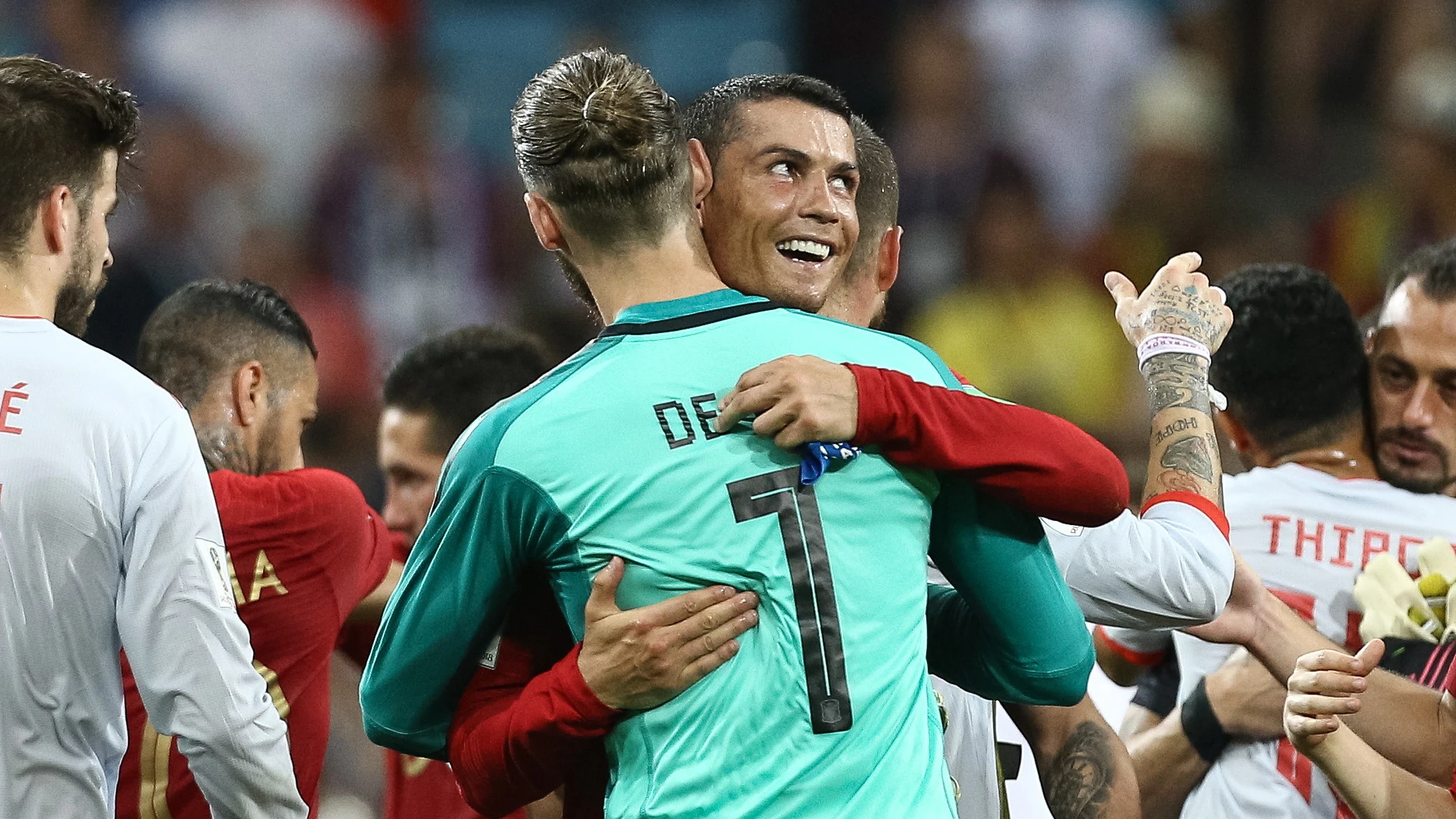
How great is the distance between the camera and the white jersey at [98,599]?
2607 millimetres

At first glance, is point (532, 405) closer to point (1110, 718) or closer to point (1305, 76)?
point (1110, 718)

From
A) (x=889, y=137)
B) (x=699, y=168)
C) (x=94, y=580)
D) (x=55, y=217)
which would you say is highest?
(x=699, y=168)

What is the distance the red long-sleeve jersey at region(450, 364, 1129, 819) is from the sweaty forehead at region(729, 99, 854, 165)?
0.88m

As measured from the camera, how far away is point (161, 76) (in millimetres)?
9477

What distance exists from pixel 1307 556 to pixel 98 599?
271 centimetres

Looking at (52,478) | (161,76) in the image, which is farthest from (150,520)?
(161,76)

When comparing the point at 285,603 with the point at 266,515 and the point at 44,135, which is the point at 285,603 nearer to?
the point at 266,515

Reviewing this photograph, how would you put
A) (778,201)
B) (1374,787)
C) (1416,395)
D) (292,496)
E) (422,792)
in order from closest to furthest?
(778,201)
(1374,787)
(292,496)
(1416,395)
(422,792)

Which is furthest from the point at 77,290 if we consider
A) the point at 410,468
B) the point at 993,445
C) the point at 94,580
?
the point at 410,468

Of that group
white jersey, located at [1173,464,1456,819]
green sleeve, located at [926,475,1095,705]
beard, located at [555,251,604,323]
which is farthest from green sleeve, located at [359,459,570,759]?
white jersey, located at [1173,464,1456,819]

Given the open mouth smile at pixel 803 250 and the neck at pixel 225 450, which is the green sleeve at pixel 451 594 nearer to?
the open mouth smile at pixel 803 250

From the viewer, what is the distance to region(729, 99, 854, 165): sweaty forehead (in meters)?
3.12

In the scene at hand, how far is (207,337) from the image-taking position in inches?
139

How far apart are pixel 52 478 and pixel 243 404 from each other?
35.7 inches
